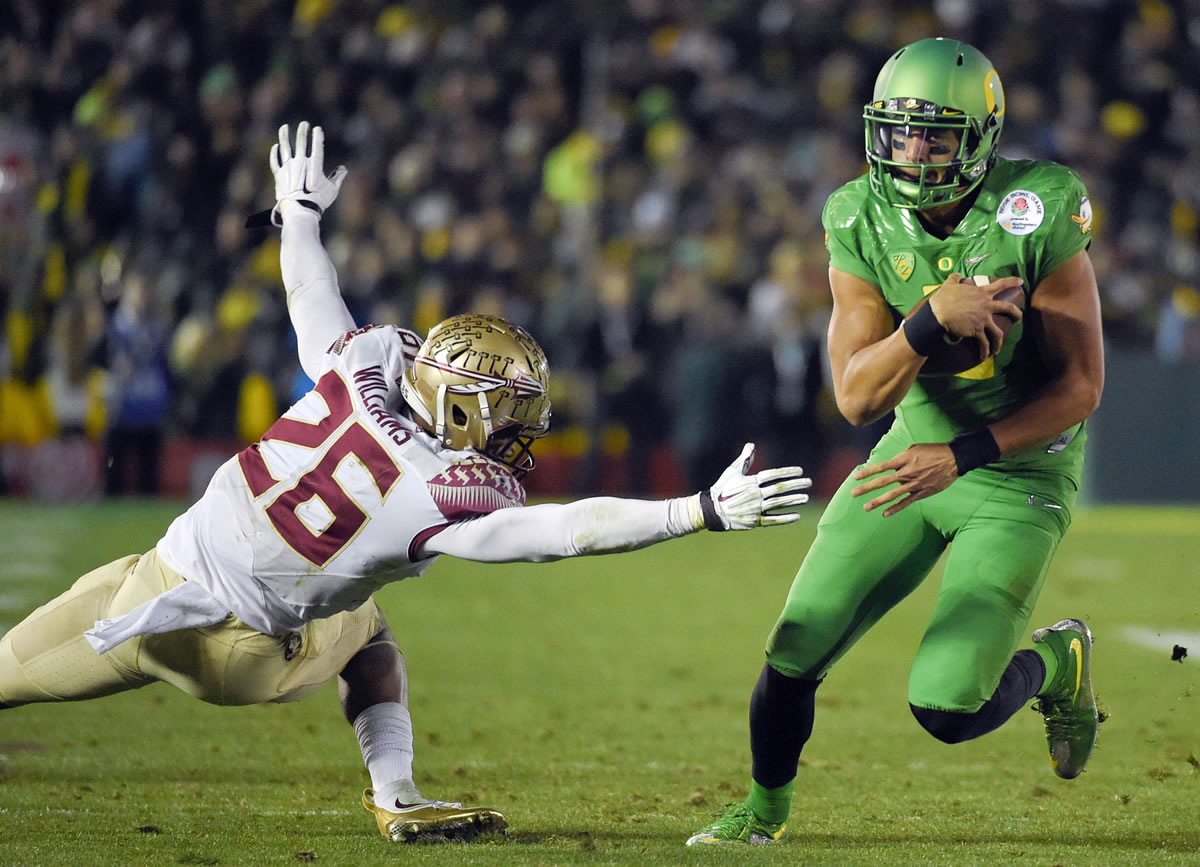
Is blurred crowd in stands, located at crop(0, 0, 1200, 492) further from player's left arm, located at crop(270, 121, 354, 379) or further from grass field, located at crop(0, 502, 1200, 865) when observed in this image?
player's left arm, located at crop(270, 121, 354, 379)

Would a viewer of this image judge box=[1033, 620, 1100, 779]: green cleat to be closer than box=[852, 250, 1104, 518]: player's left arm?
No

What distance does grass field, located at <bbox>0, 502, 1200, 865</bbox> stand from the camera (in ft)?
12.0

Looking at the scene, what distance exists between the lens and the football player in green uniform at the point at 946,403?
3.52 meters

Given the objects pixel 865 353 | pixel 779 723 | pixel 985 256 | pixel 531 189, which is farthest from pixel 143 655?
pixel 531 189

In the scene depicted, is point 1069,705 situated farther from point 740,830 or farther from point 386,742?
point 386,742

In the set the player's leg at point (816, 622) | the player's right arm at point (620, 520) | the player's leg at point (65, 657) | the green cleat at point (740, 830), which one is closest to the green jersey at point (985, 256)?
the player's leg at point (816, 622)

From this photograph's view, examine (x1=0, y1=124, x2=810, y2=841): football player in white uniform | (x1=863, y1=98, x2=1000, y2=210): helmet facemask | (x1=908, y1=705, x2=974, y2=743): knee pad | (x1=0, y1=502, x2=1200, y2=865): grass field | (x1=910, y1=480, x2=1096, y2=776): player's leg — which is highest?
(x1=863, y1=98, x2=1000, y2=210): helmet facemask

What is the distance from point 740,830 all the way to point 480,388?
47.9 inches

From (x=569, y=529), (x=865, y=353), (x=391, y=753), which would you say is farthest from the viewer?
(x=391, y=753)

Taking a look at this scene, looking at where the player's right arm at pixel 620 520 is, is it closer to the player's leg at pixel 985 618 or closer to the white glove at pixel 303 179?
the player's leg at pixel 985 618

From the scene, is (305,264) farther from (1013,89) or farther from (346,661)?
(1013,89)

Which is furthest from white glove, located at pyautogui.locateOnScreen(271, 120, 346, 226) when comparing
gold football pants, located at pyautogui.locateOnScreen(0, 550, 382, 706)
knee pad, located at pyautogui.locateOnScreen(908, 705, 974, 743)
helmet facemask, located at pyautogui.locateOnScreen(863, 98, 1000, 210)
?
knee pad, located at pyautogui.locateOnScreen(908, 705, 974, 743)

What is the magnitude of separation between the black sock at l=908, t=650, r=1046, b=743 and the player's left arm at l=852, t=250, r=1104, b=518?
47cm

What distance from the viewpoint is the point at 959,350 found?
357cm
